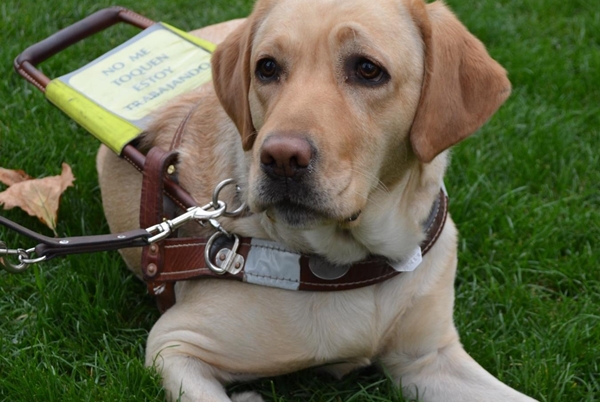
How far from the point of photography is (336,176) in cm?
272

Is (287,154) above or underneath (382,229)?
above

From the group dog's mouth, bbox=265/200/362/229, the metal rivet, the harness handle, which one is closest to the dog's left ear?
dog's mouth, bbox=265/200/362/229

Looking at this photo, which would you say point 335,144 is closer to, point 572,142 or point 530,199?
point 530,199

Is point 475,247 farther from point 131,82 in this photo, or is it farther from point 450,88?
point 131,82

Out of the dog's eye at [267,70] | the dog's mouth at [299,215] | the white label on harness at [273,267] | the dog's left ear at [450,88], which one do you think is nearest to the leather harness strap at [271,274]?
the white label on harness at [273,267]

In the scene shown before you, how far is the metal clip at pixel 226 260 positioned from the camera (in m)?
3.17

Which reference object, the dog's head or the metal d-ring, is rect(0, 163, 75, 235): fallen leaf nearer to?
the metal d-ring

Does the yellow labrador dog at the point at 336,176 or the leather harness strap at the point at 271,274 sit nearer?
the yellow labrador dog at the point at 336,176

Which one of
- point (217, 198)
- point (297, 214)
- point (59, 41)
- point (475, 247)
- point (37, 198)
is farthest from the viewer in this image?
point (475, 247)

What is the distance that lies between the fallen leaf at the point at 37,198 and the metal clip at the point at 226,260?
1126 mm

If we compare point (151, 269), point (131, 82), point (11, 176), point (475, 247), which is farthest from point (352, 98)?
point (11, 176)

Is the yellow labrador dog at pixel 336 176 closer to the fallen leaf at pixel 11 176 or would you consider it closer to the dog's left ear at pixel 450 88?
the dog's left ear at pixel 450 88

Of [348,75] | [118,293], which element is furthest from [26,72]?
[348,75]

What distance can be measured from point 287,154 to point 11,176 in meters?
2.17
